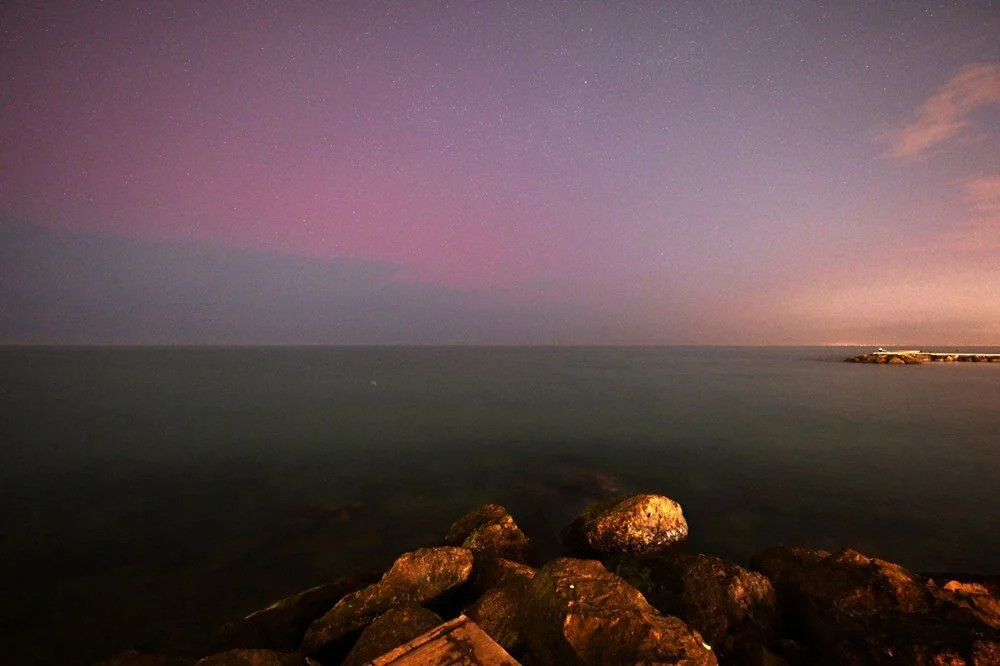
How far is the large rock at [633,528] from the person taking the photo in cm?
896

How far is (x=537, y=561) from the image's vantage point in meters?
9.70

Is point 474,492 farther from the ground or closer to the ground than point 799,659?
closer to the ground

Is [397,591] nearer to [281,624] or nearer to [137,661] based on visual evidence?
[281,624]

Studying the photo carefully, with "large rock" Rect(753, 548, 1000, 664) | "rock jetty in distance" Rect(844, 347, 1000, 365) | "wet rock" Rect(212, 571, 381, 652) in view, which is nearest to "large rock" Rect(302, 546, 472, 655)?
"wet rock" Rect(212, 571, 381, 652)

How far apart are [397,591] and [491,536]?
9.07ft

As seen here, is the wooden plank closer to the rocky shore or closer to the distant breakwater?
the rocky shore

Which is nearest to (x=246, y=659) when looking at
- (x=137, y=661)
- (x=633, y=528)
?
(x=137, y=661)

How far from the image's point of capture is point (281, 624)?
22.0 feet

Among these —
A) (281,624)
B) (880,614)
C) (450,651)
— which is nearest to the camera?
(450,651)

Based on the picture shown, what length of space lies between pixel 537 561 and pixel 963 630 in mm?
7000

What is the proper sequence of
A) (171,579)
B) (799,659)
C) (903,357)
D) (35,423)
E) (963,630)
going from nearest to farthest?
(963,630) < (799,659) < (171,579) < (35,423) < (903,357)

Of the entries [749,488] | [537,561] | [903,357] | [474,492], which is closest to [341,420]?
[474,492]

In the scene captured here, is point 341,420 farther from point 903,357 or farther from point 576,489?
point 903,357

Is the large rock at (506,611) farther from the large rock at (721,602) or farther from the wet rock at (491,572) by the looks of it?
the large rock at (721,602)
